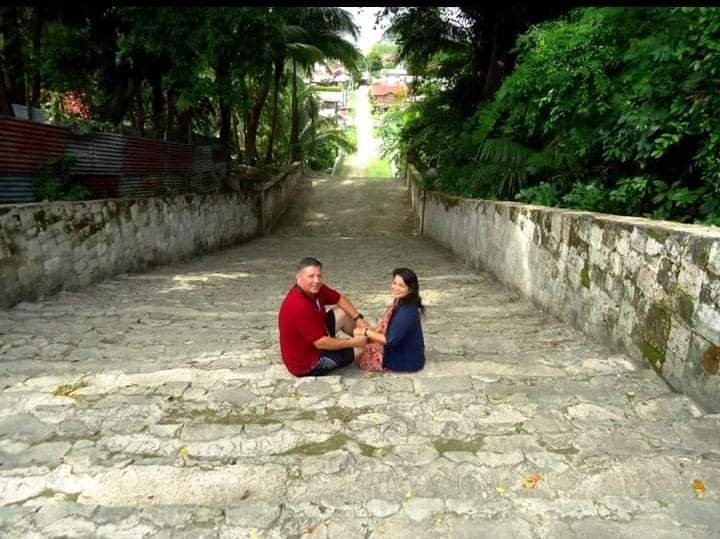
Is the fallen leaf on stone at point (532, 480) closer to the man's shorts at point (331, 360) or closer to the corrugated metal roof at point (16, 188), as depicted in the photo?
the man's shorts at point (331, 360)

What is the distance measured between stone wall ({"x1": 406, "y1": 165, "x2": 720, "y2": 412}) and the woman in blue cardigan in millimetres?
1545

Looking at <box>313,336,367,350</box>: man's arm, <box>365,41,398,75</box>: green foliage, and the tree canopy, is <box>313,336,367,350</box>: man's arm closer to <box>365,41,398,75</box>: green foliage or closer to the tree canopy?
the tree canopy

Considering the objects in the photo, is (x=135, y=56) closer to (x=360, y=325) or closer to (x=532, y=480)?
(x=360, y=325)

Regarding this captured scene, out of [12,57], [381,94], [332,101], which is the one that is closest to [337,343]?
[12,57]

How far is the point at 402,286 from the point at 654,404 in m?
1.70

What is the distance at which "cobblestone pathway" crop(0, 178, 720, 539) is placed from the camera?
6.41 feet

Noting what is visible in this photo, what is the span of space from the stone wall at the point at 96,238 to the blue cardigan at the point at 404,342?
4.00m

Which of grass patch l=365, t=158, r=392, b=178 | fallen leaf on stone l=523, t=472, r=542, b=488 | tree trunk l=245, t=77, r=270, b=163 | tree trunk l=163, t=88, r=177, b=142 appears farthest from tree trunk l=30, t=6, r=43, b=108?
grass patch l=365, t=158, r=392, b=178

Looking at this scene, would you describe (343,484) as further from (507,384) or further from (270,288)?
(270,288)

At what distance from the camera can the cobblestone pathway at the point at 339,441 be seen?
1953 mm

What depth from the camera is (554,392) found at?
119 inches

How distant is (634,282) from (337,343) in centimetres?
220

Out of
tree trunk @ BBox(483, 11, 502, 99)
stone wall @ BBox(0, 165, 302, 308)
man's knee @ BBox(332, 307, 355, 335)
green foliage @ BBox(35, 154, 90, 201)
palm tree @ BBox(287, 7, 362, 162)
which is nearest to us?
man's knee @ BBox(332, 307, 355, 335)

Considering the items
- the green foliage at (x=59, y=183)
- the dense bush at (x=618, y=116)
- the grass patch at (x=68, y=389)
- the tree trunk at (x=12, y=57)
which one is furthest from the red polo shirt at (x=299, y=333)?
the tree trunk at (x=12, y=57)
